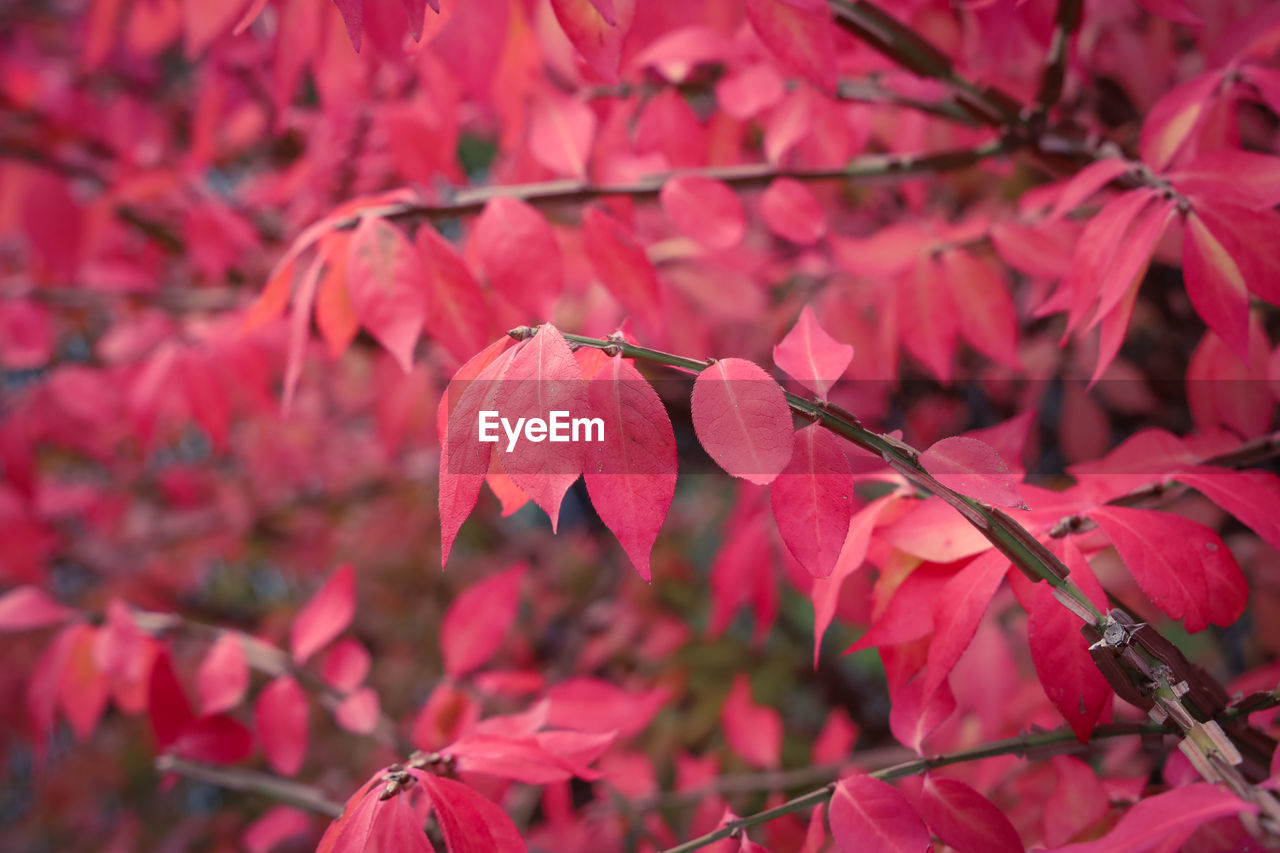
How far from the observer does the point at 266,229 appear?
136cm

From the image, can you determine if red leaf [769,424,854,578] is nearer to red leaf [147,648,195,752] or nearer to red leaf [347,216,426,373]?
red leaf [347,216,426,373]

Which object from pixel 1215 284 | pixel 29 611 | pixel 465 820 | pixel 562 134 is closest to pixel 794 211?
pixel 562 134

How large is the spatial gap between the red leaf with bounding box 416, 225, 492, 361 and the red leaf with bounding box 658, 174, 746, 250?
19 cm

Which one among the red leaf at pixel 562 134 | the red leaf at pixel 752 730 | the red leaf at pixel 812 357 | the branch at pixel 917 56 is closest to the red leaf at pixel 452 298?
the red leaf at pixel 562 134

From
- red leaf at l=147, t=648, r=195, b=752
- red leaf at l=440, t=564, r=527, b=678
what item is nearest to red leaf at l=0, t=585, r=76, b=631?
red leaf at l=147, t=648, r=195, b=752

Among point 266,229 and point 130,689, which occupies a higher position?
point 266,229

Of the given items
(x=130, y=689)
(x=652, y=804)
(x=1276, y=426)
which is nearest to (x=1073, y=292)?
(x=1276, y=426)

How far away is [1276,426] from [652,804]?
77 cm

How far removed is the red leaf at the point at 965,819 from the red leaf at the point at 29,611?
805 millimetres

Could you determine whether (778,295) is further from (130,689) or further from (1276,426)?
(130,689)

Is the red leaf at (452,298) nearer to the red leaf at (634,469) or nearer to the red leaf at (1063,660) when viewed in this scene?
the red leaf at (634,469)

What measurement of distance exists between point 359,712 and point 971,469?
59 centimetres

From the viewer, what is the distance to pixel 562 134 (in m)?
0.71

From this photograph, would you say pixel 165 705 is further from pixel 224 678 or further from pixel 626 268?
pixel 626 268
